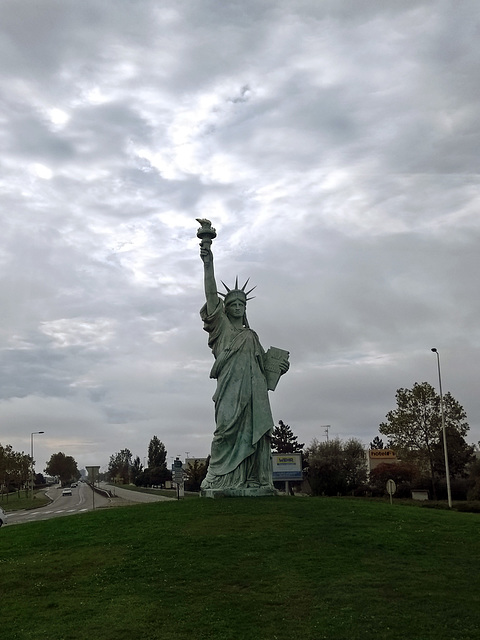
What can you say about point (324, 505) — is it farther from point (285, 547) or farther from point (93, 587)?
point (93, 587)

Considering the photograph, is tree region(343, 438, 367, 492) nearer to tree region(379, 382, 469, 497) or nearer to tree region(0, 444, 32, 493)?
→ tree region(379, 382, 469, 497)

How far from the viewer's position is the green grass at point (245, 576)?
479 inches

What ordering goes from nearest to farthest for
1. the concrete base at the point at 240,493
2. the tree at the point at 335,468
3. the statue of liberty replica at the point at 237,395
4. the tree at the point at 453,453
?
the concrete base at the point at 240,493 → the statue of liberty replica at the point at 237,395 → the tree at the point at 335,468 → the tree at the point at 453,453

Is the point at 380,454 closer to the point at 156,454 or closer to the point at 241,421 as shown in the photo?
the point at 156,454

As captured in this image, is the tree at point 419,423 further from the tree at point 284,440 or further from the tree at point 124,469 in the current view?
the tree at point 124,469

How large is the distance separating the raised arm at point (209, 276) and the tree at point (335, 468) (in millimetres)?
26985

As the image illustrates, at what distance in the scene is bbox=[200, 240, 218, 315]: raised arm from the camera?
27094mm

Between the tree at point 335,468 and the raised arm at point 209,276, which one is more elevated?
the raised arm at point 209,276

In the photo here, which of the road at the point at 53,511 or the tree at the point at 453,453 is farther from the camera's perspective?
the tree at the point at 453,453

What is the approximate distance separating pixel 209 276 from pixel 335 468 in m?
35.3

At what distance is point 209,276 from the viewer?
27.0 metres

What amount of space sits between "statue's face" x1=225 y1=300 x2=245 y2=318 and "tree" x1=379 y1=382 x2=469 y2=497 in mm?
31317

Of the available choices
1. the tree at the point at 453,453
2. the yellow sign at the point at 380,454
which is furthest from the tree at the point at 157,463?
the tree at the point at 453,453

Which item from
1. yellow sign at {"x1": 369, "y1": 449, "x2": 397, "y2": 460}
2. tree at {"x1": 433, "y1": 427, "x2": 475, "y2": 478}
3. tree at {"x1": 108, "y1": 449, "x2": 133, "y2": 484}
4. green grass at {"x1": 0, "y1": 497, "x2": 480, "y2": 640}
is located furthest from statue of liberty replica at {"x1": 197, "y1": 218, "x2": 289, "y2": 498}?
tree at {"x1": 108, "y1": 449, "x2": 133, "y2": 484}
